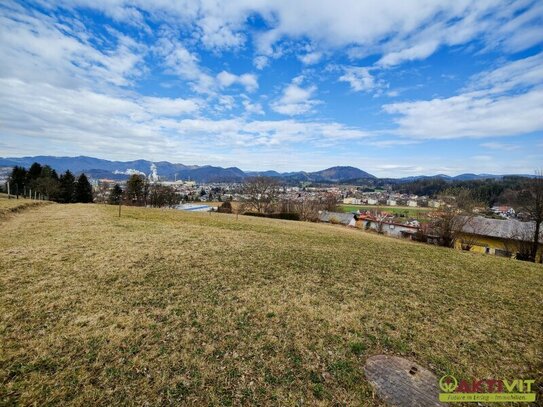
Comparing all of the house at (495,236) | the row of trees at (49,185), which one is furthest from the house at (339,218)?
the row of trees at (49,185)

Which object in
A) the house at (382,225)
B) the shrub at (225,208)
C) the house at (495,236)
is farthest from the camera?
the house at (382,225)

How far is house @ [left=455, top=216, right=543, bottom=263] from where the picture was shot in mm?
26256

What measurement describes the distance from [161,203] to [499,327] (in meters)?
66.1

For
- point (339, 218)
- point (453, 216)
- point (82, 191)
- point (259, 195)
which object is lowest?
point (339, 218)

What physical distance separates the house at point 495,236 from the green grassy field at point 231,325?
21474 mm

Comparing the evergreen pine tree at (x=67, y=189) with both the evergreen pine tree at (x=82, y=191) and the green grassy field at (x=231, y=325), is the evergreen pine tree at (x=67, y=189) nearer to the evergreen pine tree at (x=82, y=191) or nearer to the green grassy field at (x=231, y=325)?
the evergreen pine tree at (x=82, y=191)

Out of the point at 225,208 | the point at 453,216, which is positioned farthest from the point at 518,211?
the point at 225,208

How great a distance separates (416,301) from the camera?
7.51 meters

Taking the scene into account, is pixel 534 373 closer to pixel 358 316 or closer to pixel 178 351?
pixel 358 316

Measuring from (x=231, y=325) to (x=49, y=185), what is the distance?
2688 inches

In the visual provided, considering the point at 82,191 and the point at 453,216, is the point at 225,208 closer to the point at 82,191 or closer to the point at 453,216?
the point at 453,216

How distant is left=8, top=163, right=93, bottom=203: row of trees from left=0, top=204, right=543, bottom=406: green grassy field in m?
58.5

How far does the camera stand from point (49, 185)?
55062mm

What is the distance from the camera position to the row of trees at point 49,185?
55188mm
